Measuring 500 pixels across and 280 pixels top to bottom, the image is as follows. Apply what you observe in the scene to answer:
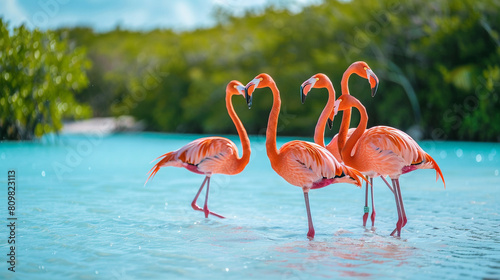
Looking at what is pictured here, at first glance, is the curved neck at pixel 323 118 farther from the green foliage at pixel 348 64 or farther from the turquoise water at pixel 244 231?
the green foliage at pixel 348 64

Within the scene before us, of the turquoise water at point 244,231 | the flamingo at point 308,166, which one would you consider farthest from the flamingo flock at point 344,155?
the turquoise water at point 244,231

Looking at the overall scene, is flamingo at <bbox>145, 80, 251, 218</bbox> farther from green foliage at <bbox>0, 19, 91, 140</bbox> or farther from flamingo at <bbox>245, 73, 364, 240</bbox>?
green foliage at <bbox>0, 19, 91, 140</bbox>

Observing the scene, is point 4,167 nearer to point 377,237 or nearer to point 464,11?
point 377,237

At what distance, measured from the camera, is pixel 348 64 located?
58.7 ft

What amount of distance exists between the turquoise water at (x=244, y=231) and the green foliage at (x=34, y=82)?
19.2 ft

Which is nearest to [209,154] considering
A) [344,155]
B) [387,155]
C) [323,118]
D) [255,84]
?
[255,84]

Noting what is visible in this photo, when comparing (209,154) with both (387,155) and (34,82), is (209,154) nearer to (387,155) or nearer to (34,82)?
(387,155)

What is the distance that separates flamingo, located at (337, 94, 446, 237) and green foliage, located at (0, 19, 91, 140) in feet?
36.5

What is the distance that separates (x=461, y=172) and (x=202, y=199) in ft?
14.9

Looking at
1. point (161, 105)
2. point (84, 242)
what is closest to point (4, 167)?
point (84, 242)

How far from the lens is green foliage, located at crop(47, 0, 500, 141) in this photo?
1577 centimetres

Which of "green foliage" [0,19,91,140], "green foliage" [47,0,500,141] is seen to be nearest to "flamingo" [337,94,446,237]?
"green foliage" [47,0,500,141]

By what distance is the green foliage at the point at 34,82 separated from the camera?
45.3 feet

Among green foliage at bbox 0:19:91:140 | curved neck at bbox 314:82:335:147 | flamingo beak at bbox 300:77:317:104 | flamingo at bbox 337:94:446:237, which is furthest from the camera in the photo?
green foliage at bbox 0:19:91:140
